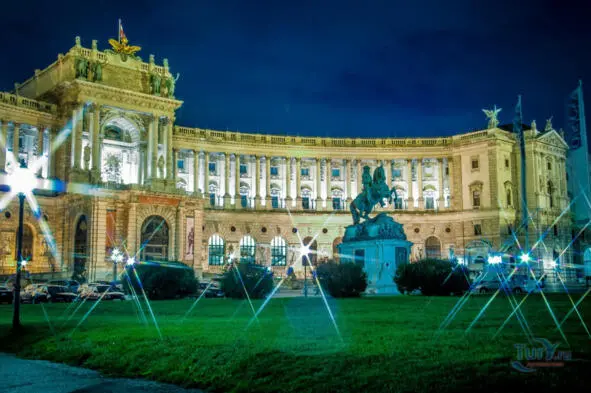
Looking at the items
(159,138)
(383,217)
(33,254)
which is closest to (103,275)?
(33,254)

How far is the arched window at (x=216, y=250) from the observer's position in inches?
3497

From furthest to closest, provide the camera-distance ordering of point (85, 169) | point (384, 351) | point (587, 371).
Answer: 1. point (85, 169)
2. point (384, 351)
3. point (587, 371)

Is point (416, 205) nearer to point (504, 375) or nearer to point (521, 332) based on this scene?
point (521, 332)

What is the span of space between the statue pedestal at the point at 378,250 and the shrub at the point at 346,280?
49.5 inches

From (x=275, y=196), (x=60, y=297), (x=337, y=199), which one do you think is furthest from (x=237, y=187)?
(x=60, y=297)

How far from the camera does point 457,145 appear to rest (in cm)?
9688

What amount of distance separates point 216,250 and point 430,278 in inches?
2106

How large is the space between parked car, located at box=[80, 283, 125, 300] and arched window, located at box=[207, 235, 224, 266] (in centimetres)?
3643

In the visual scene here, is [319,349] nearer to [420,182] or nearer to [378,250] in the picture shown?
[378,250]

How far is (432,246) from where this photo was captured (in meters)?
97.1

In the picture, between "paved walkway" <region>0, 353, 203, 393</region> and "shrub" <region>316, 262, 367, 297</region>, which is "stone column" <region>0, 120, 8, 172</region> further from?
"paved walkway" <region>0, 353, 203, 393</region>

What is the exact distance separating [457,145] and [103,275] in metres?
53.5

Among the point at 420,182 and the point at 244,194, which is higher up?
the point at 420,182

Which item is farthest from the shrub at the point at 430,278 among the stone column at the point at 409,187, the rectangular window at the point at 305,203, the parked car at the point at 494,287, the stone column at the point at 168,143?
the stone column at the point at 409,187
